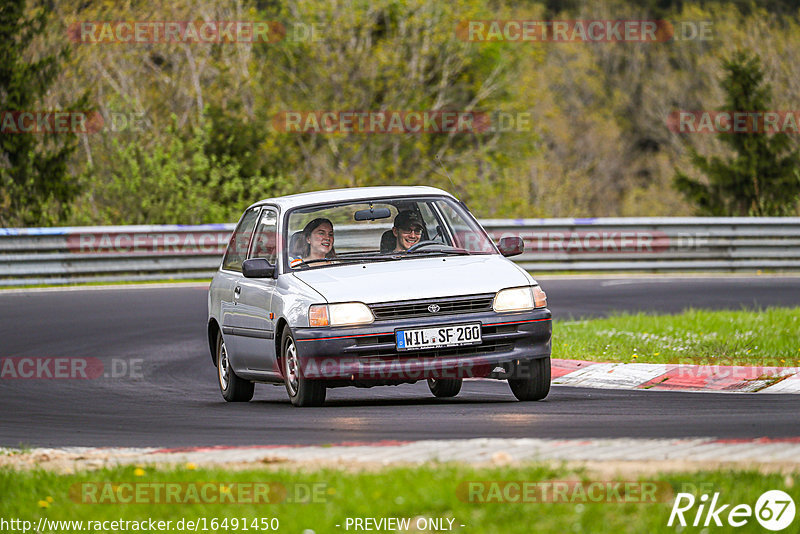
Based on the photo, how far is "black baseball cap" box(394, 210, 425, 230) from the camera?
36.8ft

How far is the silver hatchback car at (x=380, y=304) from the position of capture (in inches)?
383

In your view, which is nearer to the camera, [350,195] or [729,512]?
[729,512]

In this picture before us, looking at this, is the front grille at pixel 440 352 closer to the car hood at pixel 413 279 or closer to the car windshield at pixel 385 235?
the car hood at pixel 413 279

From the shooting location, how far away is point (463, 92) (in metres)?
41.7

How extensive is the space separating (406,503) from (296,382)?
14.7 ft
